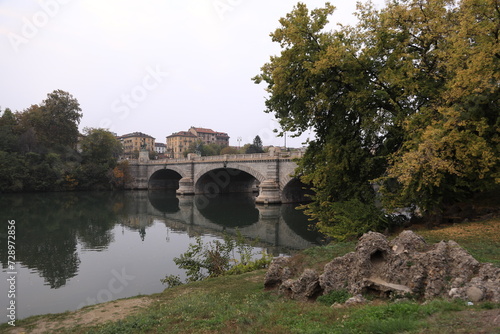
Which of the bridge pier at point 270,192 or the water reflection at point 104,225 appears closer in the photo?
the water reflection at point 104,225

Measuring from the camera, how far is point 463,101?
10523 mm

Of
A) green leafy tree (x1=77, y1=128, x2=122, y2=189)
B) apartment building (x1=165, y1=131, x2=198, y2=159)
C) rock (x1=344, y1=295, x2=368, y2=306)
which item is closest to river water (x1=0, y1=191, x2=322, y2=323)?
rock (x1=344, y1=295, x2=368, y2=306)

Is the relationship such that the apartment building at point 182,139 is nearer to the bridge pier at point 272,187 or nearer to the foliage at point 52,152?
the foliage at point 52,152

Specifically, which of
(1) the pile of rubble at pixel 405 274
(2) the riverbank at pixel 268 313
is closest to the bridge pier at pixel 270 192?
(2) the riverbank at pixel 268 313

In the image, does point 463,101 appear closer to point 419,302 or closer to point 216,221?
point 419,302

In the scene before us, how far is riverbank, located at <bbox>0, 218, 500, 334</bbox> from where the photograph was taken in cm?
487

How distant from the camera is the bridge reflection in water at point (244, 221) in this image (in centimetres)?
2399

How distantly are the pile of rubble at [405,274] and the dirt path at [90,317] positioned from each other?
3.82 m

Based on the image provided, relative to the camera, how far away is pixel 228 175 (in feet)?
195

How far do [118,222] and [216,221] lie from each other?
8.51 m

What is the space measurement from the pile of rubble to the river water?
8101 mm

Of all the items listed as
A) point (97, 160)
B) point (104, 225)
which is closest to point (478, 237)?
point (104, 225)

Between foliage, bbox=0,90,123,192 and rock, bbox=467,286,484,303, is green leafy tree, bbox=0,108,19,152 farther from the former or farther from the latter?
rock, bbox=467,286,484,303

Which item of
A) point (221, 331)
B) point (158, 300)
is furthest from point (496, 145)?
point (158, 300)
